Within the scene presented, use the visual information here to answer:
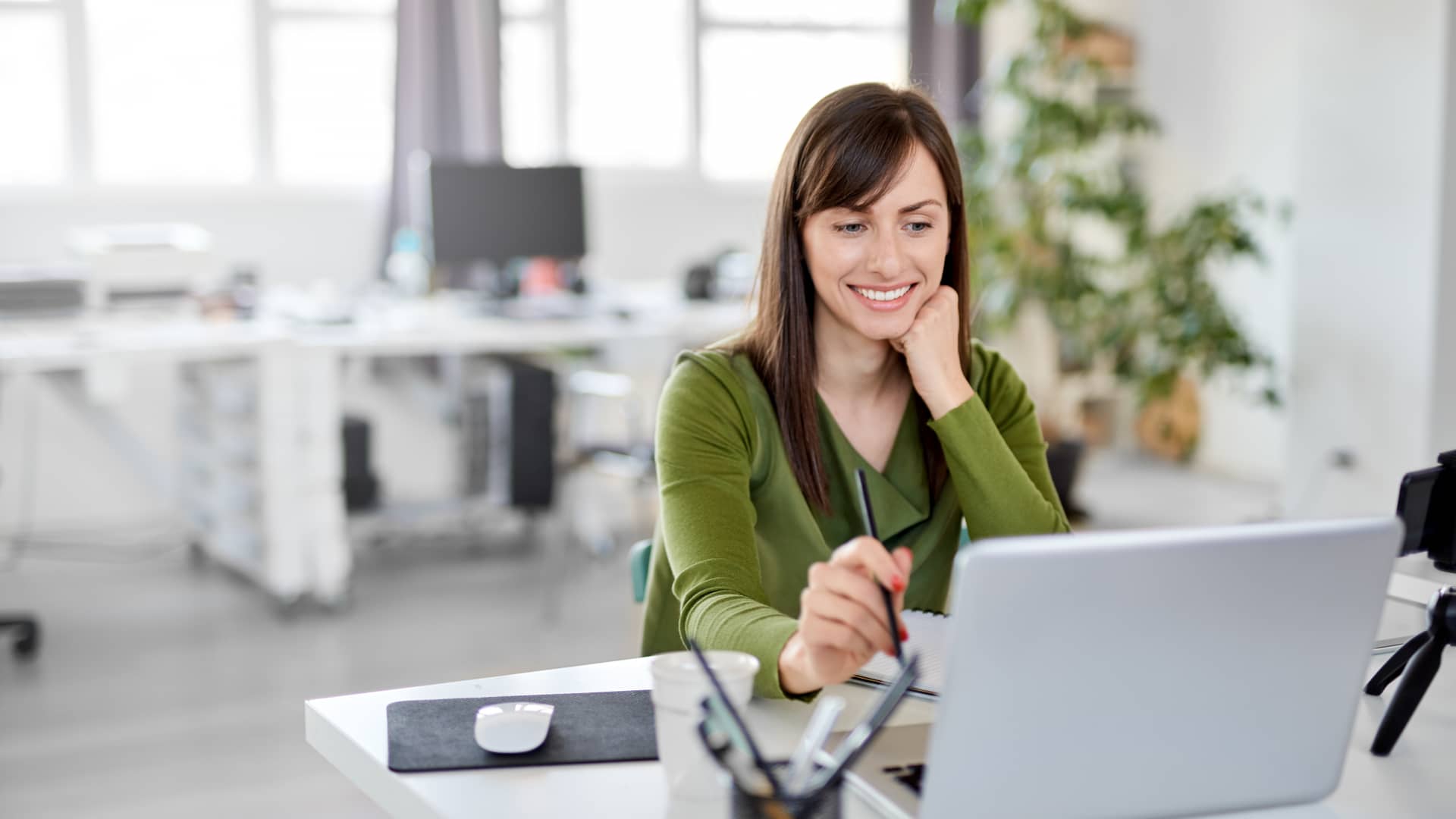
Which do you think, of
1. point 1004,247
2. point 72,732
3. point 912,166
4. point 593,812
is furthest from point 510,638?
point 593,812

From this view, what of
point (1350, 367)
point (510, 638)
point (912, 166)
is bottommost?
point (510, 638)

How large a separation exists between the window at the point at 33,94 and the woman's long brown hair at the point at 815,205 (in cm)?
387

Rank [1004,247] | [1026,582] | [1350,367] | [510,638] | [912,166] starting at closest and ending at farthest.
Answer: [1026,582] < [912,166] < [510,638] < [1350,367] < [1004,247]

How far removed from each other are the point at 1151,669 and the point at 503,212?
381 cm

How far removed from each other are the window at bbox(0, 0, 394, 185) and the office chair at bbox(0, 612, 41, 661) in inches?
71.3

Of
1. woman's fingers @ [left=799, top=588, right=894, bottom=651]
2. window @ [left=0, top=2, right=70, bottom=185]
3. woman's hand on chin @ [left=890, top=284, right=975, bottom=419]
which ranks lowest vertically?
woman's fingers @ [left=799, top=588, right=894, bottom=651]

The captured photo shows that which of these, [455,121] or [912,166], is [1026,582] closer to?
[912,166]

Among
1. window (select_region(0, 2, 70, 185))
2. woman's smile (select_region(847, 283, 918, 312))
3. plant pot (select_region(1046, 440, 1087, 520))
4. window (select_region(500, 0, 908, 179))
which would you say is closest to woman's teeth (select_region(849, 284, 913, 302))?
woman's smile (select_region(847, 283, 918, 312))

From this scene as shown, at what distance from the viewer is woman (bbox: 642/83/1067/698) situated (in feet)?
4.75

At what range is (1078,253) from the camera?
15.8ft

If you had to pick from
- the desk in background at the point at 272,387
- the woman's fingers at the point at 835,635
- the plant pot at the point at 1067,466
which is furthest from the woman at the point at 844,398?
the plant pot at the point at 1067,466

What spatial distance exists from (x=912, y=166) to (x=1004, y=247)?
3208mm

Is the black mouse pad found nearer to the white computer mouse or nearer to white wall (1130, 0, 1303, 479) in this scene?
the white computer mouse

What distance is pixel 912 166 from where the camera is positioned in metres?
1.46
